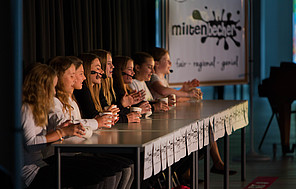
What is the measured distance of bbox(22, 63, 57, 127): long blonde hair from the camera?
2.88 m

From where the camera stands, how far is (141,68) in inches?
194

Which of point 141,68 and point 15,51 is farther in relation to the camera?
point 141,68

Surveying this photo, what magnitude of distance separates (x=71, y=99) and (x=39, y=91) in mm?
550

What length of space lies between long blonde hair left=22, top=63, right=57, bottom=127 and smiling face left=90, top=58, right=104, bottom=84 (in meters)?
0.84

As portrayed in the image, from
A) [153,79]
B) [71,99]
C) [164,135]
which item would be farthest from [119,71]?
[164,135]

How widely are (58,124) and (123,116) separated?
2.14ft

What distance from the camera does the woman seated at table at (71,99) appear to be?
3.22 meters

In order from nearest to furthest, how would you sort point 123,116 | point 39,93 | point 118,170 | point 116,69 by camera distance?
point 39,93, point 118,170, point 123,116, point 116,69

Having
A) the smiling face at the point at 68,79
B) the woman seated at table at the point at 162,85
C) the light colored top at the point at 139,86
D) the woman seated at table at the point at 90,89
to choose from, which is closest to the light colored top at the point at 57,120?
the smiling face at the point at 68,79

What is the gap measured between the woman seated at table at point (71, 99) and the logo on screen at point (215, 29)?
304cm

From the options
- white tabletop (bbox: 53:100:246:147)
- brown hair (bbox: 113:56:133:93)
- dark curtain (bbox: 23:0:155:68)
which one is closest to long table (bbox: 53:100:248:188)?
white tabletop (bbox: 53:100:246:147)

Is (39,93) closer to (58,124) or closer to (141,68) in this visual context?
(58,124)

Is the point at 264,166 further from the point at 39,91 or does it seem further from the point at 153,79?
the point at 39,91

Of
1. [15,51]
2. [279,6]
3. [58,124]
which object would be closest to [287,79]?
[58,124]
